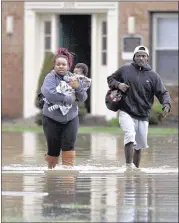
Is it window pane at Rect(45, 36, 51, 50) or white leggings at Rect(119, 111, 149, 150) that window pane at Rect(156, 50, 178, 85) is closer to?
window pane at Rect(45, 36, 51, 50)

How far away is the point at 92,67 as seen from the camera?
2502 centimetres

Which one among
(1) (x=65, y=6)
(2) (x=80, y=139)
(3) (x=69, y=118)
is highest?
(1) (x=65, y=6)

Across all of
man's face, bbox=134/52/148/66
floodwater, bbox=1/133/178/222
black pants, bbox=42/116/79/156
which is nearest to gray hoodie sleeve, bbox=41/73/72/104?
black pants, bbox=42/116/79/156

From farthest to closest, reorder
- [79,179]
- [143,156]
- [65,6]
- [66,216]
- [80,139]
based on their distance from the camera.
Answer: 1. [65,6]
2. [80,139]
3. [143,156]
4. [79,179]
5. [66,216]

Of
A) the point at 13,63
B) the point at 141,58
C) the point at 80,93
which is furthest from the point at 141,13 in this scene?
the point at 80,93

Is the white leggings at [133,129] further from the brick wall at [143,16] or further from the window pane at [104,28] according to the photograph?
the window pane at [104,28]

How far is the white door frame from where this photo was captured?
24.5m

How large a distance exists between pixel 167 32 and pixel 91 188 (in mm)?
14404

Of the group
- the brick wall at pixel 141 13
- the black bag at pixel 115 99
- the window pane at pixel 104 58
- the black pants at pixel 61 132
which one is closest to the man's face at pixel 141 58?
the black bag at pixel 115 99

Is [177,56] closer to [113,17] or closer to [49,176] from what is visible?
[113,17]

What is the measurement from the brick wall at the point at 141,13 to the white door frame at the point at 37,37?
0.60ft

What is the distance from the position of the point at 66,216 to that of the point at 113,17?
1615 cm

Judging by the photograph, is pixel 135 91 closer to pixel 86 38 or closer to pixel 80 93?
pixel 80 93

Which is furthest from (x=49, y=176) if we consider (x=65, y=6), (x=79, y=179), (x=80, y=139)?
(x=65, y=6)
